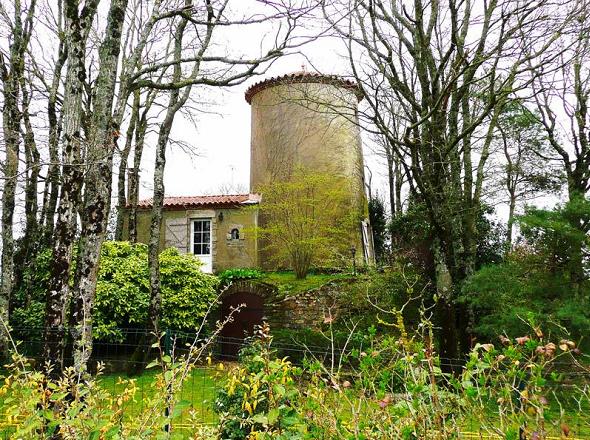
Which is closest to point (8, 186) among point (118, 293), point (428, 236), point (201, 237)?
point (118, 293)

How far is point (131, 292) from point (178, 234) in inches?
254

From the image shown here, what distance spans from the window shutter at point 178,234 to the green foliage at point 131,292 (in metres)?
4.36

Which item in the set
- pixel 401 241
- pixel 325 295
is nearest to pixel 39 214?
pixel 325 295

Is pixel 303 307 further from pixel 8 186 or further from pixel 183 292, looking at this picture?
pixel 8 186

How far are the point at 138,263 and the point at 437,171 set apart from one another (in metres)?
7.86

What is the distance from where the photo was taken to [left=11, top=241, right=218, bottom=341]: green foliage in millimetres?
11148

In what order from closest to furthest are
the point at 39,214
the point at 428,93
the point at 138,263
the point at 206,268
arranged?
1. the point at 428,93
2. the point at 138,263
3. the point at 39,214
4. the point at 206,268

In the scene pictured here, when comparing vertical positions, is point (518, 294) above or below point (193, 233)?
below

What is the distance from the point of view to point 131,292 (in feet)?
37.9

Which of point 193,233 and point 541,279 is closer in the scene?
point 541,279

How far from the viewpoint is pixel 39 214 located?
46.0ft

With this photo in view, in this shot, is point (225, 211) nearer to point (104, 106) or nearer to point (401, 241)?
point (401, 241)

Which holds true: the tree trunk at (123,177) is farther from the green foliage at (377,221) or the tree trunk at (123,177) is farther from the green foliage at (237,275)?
the green foliage at (377,221)

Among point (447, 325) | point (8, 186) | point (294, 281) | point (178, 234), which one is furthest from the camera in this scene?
point (178, 234)
